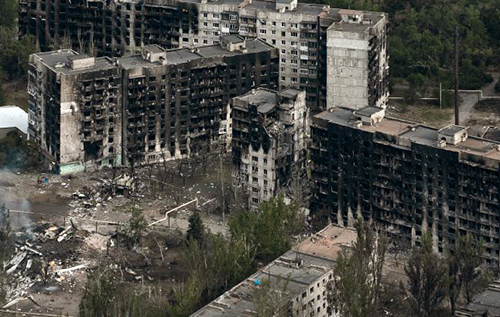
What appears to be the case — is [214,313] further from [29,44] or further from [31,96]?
[29,44]

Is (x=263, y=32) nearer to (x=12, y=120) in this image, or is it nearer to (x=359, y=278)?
(x=12, y=120)

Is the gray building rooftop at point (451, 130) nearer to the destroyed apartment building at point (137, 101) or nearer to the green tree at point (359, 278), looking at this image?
the green tree at point (359, 278)

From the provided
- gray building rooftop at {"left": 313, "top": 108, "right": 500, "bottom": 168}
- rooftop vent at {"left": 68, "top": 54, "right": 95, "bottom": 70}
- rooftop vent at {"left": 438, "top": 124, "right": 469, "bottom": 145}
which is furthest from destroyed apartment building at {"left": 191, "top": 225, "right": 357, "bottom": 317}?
rooftop vent at {"left": 68, "top": 54, "right": 95, "bottom": 70}

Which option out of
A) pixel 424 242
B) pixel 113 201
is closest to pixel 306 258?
pixel 424 242

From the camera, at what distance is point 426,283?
121m

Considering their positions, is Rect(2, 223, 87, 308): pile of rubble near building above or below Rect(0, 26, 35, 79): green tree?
below

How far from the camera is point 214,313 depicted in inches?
4545

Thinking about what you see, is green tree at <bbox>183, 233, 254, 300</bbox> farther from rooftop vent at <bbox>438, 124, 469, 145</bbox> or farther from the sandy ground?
the sandy ground

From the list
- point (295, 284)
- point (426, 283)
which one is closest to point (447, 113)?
point (426, 283)

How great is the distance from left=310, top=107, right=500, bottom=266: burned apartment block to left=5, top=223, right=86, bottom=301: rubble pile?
21443 mm

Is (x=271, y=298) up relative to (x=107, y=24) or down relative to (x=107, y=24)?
down

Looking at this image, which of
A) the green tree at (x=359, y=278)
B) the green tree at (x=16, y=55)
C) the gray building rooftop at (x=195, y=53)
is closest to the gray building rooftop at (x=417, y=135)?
the green tree at (x=359, y=278)

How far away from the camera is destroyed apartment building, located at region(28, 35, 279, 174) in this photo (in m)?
149

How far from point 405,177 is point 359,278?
58.1 feet
